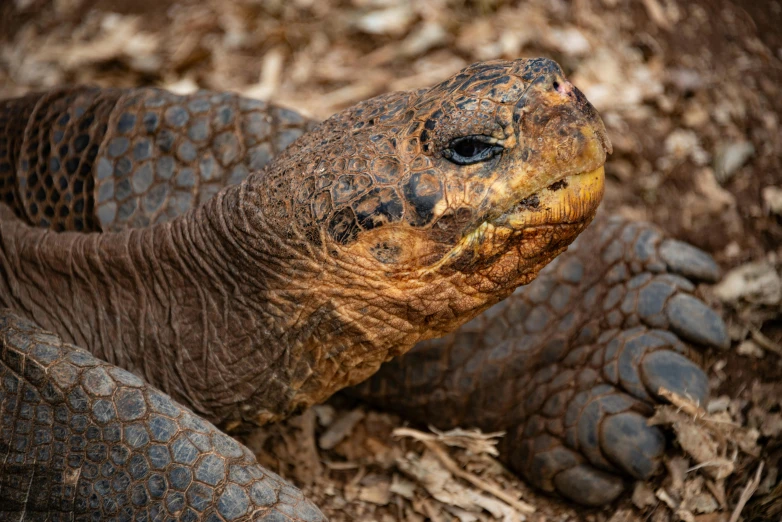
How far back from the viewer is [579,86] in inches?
167

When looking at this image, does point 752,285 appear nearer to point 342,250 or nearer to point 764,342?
point 764,342

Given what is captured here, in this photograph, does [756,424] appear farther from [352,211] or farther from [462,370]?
[352,211]

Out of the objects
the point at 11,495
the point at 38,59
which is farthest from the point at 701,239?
the point at 38,59

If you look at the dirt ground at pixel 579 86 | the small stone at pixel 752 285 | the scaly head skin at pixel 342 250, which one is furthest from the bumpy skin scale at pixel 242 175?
the small stone at pixel 752 285

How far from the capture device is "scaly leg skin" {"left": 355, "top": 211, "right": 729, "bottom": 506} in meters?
2.70

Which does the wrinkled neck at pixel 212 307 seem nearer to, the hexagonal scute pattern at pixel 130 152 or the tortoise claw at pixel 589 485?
the hexagonal scute pattern at pixel 130 152

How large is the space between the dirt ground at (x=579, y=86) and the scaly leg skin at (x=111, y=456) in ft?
2.62

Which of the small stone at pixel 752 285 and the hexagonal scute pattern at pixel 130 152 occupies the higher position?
the hexagonal scute pattern at pixel 130 152

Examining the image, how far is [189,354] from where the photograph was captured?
2.44 m

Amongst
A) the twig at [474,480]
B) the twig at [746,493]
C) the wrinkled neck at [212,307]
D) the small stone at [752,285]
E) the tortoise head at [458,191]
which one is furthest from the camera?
the small stone at [752,285]

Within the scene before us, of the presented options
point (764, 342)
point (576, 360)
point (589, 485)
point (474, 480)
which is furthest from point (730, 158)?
point (474, 480)

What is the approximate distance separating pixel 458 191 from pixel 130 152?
1401mm

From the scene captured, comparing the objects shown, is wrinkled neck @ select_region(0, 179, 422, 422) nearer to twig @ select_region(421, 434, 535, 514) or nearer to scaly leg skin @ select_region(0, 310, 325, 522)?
scaly leg skin @ select_region(0, 310, 325, 522)

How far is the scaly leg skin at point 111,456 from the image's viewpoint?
1.99 m
